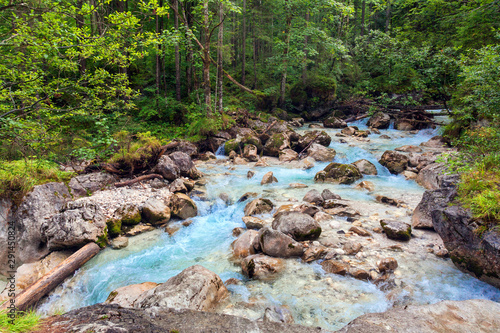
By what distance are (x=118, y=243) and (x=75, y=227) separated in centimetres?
110

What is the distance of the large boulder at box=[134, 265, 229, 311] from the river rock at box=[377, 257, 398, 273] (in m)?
3.19

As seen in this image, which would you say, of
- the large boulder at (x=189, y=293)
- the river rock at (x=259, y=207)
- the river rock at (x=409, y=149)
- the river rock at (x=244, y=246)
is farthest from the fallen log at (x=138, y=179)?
the river rock at (x=409, y=149)

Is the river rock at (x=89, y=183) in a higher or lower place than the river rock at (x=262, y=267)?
higher

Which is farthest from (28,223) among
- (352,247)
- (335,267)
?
(352,247)

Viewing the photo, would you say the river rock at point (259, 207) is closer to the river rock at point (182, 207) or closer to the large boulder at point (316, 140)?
the river rock at point (182, 207)

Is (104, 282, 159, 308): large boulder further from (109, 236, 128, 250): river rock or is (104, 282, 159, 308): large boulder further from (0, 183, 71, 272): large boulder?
(0, 183, 71, 272): large boulder

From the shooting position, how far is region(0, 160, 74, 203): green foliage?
19.7 feet

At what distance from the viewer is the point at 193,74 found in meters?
21.7

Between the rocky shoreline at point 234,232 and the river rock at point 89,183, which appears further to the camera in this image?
the river rock at point 89,183

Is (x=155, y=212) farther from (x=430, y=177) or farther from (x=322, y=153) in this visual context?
(x=430, y=177)

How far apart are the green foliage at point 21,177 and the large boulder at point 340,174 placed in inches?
391

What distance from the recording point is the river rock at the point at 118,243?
21.1 feet

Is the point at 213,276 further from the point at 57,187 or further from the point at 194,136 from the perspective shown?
the point at 194,136

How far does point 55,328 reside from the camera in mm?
2635
